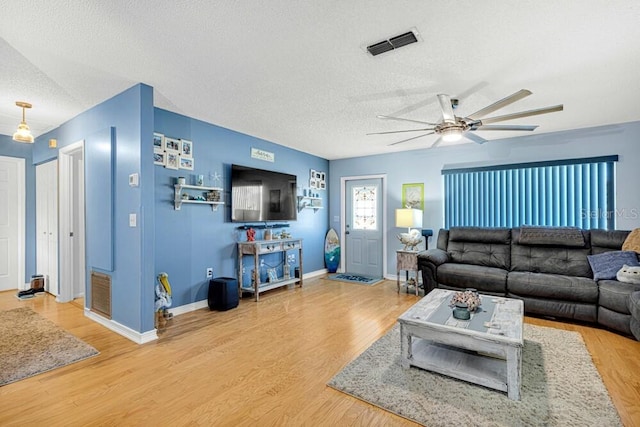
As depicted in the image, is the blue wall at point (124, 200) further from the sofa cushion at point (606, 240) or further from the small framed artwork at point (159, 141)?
the sofa cushion at point (606, 240)

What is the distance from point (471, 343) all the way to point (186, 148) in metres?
3.59

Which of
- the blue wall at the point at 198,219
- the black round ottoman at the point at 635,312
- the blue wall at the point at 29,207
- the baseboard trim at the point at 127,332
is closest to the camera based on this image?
the black round ottoman at the point at 635,312

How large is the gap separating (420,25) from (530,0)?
1.93ft

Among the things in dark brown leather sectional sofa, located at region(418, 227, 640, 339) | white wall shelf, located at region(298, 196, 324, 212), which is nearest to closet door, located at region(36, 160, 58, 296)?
white wall shelf, located at region(298, 196, 324, 212)

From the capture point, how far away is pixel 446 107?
99.4 inches

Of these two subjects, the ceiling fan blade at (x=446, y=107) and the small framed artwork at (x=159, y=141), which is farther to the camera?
the small framed artwork at (x=159, y=141)

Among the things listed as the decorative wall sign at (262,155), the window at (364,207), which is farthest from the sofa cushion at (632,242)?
the decorative wall sign at (262,155)

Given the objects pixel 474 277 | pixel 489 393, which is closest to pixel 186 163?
pixel 489 393

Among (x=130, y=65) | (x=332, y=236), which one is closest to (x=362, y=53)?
(x=130, y=65)

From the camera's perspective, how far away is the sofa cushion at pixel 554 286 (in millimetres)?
3211

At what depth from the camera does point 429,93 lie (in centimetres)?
298

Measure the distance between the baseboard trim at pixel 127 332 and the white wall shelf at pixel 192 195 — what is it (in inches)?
54.0

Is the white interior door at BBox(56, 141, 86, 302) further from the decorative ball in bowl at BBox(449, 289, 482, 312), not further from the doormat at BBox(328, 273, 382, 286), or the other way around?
the decorative ball in bowl at BBox(449, 289, 482, 312)

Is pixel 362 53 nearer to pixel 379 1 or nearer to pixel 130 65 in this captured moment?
pixel 379 1
